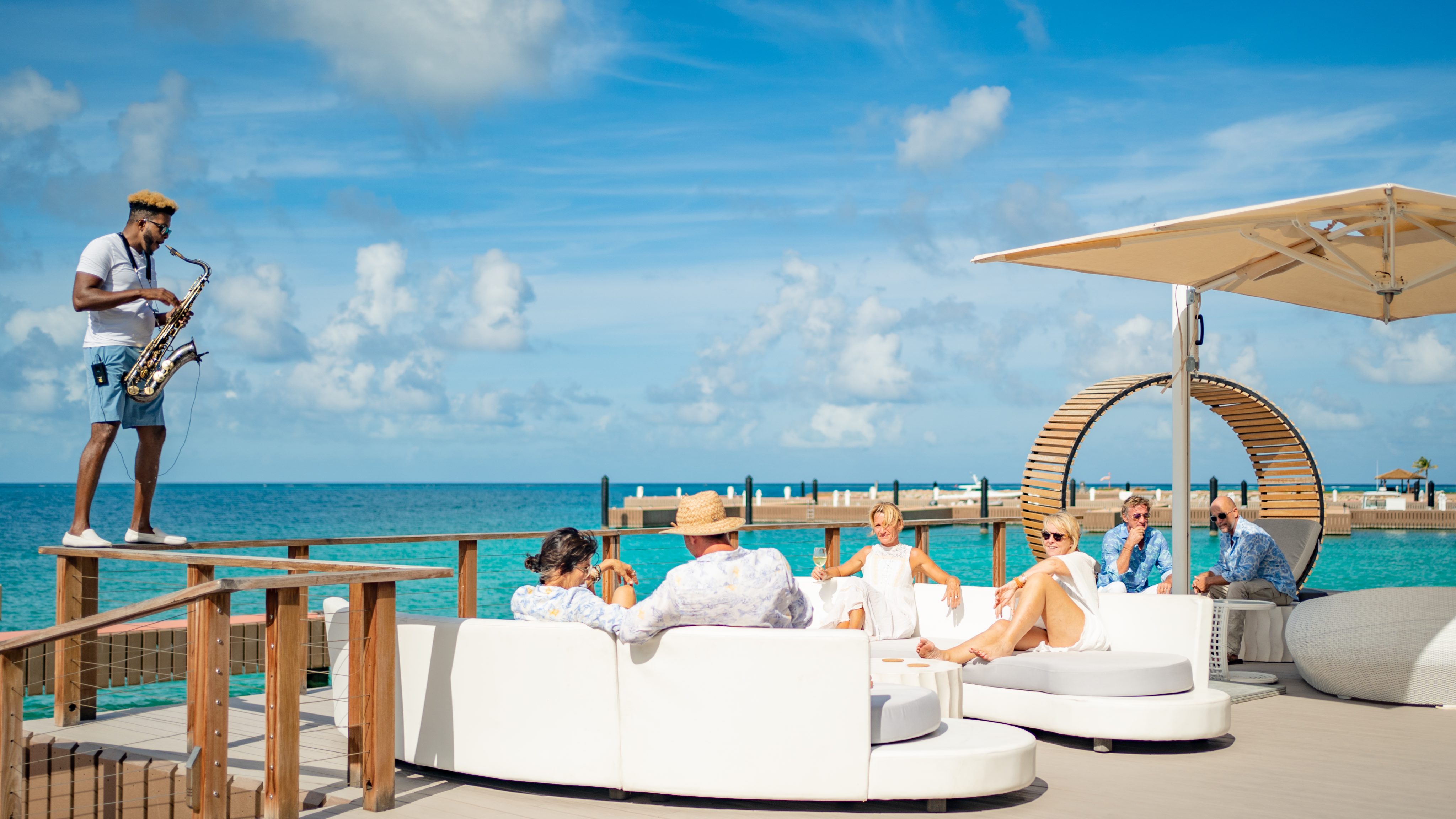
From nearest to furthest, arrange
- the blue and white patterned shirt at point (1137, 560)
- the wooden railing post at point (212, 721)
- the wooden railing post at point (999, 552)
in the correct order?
the wooden railing post at point (212, 721)
the blue and white patterned shirt at point (1137, 560)
the wooden railing post at point (999, 552)

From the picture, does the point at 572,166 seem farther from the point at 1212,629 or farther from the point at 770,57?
the point at 1212,629

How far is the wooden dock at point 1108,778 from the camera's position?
10.6ft

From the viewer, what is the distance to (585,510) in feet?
200

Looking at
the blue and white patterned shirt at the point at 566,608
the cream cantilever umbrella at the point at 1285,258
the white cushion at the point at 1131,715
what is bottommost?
the white cushion at the point at 1131,715

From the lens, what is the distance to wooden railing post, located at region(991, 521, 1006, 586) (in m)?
8.13

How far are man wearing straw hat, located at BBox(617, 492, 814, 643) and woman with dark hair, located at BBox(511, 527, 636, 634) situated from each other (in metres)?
0.22

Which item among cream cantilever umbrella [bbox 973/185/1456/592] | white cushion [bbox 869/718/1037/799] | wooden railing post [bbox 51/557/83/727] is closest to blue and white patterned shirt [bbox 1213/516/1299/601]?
cream cantilever umbrella [bbox 973/185/1456/592]

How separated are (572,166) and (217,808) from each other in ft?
71.3

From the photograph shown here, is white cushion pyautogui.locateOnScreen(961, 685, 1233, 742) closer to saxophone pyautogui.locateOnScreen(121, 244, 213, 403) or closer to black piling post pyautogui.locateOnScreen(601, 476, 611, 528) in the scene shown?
saxophone pyautogui.locateOnScreen(121, 244, 213, 403)

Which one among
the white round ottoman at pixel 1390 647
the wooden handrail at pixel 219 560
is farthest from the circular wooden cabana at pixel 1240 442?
the wooden handrail at pixel 219 560

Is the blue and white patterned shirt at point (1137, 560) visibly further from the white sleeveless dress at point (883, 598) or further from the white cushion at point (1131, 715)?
the white cushion at point (1131, 715)

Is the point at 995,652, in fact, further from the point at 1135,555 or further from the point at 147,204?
the point at 147,204

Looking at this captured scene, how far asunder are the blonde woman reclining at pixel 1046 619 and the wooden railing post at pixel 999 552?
11.4 ft

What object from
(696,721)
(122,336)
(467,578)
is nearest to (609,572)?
(467,578)
